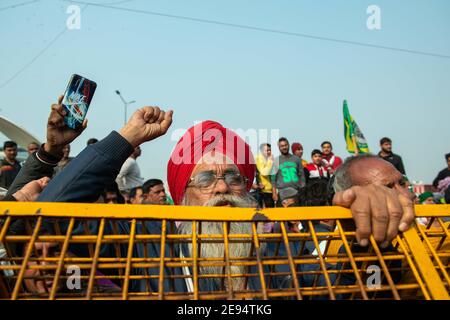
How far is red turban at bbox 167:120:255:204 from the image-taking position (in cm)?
295

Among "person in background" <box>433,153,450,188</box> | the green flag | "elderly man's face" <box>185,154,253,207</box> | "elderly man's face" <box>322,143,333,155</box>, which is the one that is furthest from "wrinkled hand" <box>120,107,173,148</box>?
"person in background" <box>433,153,450,188</box>

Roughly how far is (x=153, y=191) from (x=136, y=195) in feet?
1.95

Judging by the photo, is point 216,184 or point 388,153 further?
point 388,153

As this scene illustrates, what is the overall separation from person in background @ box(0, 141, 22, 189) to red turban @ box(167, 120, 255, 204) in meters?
4.71

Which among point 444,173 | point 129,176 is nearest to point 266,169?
point 129,176

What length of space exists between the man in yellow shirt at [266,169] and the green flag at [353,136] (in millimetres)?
1706

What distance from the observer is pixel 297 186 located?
885 centimetres

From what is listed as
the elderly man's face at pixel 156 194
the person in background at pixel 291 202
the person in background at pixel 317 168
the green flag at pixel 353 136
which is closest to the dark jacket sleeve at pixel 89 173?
the person in background at pixel 291 202

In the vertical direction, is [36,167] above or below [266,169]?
below

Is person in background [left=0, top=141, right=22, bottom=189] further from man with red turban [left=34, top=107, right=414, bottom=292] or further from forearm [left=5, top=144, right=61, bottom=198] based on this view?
forearm [left=5, top=144, right=61, bottom=198]

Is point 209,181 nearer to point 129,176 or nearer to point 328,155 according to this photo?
point 129,176

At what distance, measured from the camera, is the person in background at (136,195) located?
691 cm

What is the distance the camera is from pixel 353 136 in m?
8.49

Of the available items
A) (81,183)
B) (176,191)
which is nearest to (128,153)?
(81,183)
